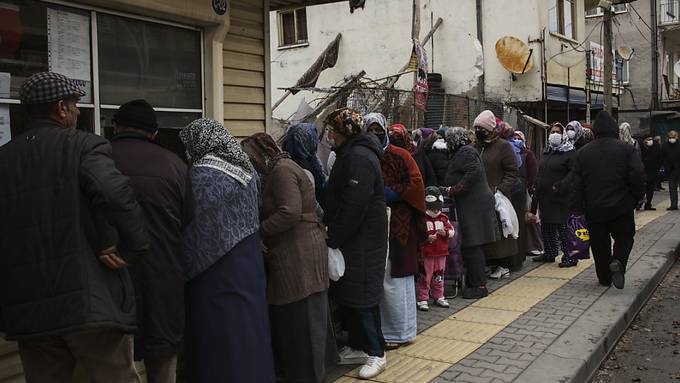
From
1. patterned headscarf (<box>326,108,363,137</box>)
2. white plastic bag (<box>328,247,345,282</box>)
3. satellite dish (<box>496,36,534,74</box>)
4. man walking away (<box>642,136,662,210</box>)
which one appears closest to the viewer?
white plastic bag (<box>328,247,345,282</box>)

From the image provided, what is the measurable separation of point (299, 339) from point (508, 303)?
10.9ft

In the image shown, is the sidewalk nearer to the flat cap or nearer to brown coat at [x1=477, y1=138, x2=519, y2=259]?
brown coat at [x1=477, y1=138, x2=519, y2=259]

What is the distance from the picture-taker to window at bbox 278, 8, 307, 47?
20562 mm

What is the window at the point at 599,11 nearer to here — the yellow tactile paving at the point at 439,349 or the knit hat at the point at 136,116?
the yellow tactile paving at the point at 439,349

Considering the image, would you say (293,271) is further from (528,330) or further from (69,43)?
(528,330)

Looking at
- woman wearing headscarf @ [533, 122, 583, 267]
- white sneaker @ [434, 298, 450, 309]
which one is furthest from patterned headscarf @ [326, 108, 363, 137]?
woman wearing headscarf @ [533, 122, 583, 267]

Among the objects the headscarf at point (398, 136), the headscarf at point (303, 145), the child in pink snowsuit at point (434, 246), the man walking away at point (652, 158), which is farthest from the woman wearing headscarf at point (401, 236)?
the man walking away at point (652, 158)

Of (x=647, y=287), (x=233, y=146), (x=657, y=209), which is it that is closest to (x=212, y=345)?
(x=233, y=146)

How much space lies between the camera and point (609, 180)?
6.93m

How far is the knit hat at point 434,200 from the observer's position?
6.29 m

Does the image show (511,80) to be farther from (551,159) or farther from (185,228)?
(185,228)

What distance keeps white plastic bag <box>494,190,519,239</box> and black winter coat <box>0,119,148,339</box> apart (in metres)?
5.31

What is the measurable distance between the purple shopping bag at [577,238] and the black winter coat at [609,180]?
3.76 feet

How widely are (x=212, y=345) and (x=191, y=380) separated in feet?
1.00
